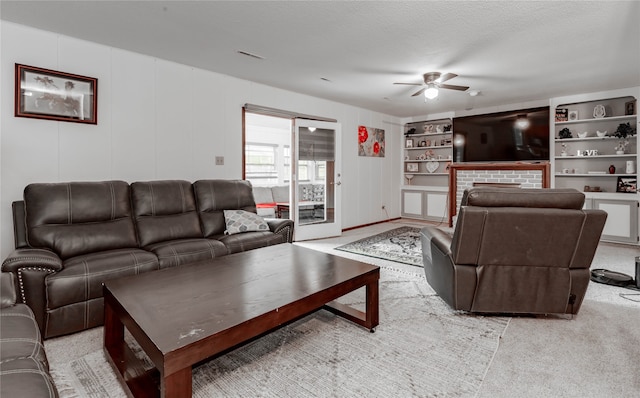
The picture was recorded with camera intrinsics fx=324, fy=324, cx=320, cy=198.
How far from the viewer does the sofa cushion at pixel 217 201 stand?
3.51m

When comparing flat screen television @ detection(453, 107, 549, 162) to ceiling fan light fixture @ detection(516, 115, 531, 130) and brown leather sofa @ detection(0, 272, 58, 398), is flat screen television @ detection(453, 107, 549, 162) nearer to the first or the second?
ceiling fan light fixture @ detection(516, 115, 531, 130)

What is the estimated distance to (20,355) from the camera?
1194 mm

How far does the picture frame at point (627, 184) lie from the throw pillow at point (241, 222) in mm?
5650

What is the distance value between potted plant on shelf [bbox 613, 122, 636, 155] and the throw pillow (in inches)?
225

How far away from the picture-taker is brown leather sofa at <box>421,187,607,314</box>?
2.23 metres

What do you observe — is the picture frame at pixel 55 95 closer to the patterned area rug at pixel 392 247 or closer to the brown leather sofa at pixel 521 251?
the patterned area rug at pixel 392 247

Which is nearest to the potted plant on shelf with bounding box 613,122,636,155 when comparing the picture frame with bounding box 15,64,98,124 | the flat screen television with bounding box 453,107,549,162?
the flat screen television with bounding box 453,107,549,162

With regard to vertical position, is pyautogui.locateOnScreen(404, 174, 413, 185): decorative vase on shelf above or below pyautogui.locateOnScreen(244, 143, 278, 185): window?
below

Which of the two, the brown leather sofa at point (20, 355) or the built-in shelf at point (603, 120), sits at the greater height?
the built-in shelf at point (603, 120)

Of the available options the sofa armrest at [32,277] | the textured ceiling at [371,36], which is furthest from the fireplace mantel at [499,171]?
the sofa armrest at [32,277]

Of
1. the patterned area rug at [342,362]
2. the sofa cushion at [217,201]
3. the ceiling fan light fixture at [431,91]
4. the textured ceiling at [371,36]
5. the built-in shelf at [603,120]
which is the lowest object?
the patterned area rug at [342,362]

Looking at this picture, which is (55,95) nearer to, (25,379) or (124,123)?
(124,123)

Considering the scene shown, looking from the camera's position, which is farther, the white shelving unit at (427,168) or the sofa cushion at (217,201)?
the white shelving unit at (427,168)

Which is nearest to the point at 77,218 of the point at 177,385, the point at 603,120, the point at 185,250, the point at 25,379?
the point at 185,250
